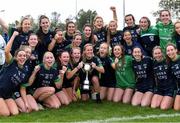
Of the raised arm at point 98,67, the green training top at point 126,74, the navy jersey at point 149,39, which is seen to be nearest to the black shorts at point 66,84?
the raised arm at point 98,67

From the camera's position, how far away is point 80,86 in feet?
32.4

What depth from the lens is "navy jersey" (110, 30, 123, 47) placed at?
10.3 meters

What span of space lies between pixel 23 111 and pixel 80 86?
1816 mm

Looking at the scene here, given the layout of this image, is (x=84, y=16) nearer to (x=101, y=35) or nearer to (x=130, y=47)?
(x=101, y=35)

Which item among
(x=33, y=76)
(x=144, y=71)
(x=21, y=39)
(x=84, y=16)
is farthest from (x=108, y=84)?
(x=84, y=16)

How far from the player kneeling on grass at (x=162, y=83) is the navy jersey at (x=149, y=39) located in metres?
0.96

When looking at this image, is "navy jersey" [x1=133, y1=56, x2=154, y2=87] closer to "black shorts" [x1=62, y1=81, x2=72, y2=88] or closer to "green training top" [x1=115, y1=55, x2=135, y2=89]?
"green training top" [x1=115, y1=55, x2=135, y2=89]

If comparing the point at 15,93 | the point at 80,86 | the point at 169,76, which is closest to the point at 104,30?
the point at 80,86

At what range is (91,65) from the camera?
31.0ft

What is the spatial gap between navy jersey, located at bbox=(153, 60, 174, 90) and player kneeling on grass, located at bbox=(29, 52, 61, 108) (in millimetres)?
2142

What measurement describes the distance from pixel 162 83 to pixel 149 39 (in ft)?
4.71

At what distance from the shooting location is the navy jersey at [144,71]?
368 inches

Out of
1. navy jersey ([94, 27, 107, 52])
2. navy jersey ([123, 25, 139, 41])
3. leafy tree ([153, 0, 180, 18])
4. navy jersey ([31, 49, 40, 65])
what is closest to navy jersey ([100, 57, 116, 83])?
navy jersey ([94, 27, 107, 52])

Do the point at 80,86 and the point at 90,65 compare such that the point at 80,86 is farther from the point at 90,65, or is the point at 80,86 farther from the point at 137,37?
the point at 137,37
